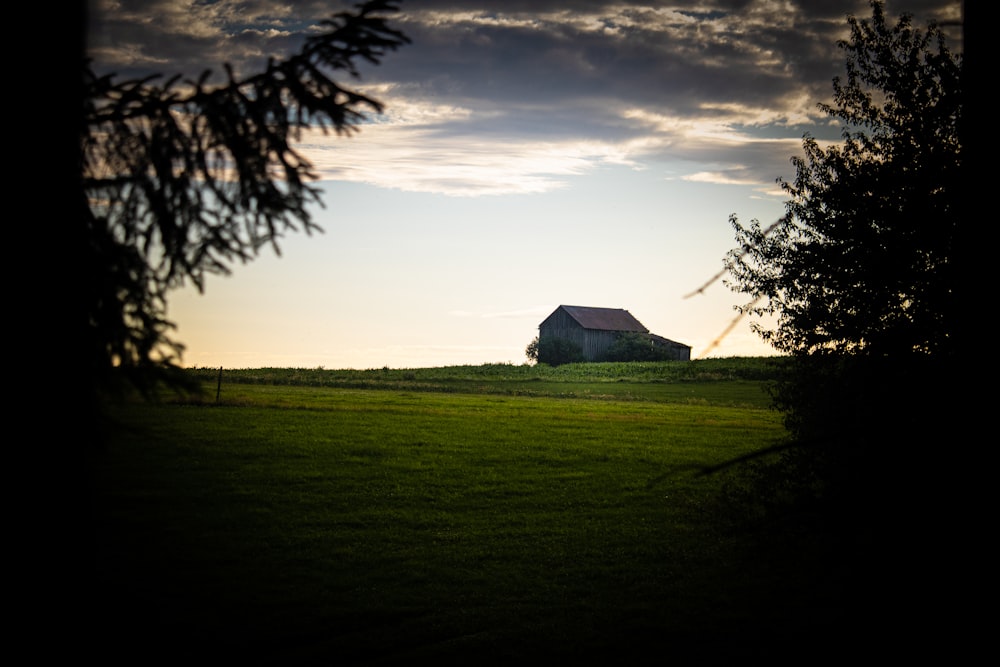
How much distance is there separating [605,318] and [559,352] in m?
10.3

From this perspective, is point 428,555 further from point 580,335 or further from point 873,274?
point 580,335

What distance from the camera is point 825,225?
46.2ft

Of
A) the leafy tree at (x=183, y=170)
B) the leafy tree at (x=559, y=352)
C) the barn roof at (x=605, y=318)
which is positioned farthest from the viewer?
→ the barn roof at (x=605, y=318)

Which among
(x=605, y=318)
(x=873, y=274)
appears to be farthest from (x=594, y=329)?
(x=873, y=274)

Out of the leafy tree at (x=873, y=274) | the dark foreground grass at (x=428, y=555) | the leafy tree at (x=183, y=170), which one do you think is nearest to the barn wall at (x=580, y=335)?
the dark foreground grass at (x=428, y=555)

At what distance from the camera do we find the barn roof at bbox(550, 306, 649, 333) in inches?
3703

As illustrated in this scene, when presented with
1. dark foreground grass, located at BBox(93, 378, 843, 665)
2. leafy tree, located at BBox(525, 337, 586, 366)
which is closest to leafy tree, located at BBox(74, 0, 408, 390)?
dark foreground grass, located at BBox(93, 378, 843, 665)

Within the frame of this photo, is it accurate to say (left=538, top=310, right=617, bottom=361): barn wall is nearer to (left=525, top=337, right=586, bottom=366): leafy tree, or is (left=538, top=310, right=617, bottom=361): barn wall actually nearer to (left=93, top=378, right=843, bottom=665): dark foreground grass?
(left=525, top=337, right=586, bottom=366): leafy tree

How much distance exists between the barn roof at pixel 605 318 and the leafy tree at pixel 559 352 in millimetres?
3546

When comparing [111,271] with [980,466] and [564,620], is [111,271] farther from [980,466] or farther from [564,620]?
[564,620]

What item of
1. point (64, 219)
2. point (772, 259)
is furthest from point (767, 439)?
point (64, 219)

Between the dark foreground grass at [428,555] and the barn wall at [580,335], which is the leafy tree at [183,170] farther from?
the barn wall at [580,335]

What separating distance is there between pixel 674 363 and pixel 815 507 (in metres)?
78.4

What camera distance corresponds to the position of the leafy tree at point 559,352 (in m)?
90.1
